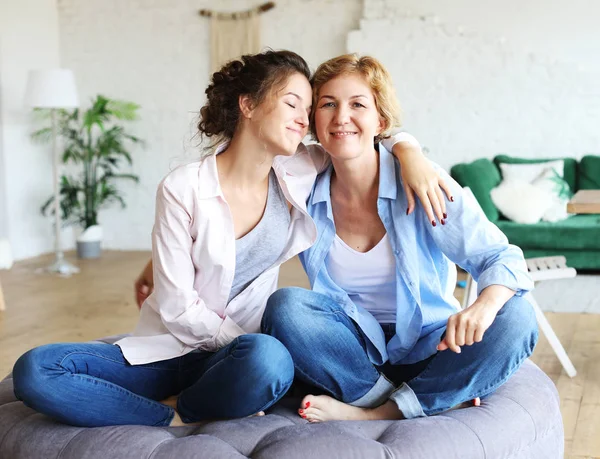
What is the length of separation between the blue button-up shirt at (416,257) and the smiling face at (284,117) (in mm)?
217

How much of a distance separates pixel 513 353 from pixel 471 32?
198 inches

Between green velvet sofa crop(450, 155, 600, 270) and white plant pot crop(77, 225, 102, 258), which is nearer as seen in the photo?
green velvet sofa crop(450, 155, 600, 270)

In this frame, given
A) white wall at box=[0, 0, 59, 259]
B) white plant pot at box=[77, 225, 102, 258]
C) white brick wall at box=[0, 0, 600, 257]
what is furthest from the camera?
white plant pot at box=[77, 225, 102, 258]

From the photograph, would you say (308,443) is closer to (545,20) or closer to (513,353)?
(513,353)

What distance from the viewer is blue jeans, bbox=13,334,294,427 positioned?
75.2 inches

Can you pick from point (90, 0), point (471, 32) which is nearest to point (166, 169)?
point (90, 0)

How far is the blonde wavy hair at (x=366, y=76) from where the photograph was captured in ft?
7.07

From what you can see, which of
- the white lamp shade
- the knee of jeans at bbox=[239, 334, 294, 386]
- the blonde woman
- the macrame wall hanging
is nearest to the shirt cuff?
the blonde woman

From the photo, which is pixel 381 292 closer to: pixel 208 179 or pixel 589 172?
pixel 208 179

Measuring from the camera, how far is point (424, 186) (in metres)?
2.04

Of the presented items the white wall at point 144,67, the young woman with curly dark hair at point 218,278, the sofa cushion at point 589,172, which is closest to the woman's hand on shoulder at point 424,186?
the young woman with curly dark hair at point 218,278

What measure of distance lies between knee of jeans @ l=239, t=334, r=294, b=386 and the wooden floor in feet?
3.76

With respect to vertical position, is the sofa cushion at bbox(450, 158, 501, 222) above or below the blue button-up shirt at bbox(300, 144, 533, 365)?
below

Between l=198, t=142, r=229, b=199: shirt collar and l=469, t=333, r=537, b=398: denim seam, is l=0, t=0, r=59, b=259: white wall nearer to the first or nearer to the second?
l=198, t=142, r=229, b=199: shirt collar
